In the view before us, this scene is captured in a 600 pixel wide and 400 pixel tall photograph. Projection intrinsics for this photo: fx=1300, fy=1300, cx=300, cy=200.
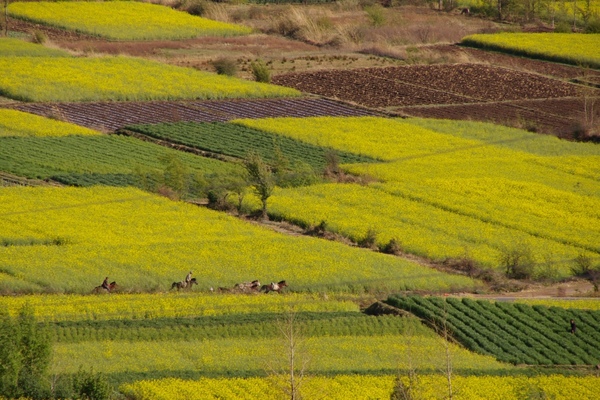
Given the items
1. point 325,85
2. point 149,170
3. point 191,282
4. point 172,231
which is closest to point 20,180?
point 149,170

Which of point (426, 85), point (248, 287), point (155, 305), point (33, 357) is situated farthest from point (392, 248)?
point (426, 85)

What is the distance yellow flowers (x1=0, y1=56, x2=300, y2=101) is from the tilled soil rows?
19.3ft

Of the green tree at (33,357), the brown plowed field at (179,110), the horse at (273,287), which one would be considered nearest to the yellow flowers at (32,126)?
the brown plowed field at (179,110)

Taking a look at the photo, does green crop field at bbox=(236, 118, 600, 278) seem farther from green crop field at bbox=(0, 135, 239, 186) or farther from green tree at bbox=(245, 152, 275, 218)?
green crop field at bbox=(0, 135, 239, 186)

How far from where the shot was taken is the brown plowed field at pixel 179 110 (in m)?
95.6

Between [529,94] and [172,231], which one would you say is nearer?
[172,231]

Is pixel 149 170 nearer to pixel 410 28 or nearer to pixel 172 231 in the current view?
pixel 172 231

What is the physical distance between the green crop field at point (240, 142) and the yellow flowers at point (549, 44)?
44885 mm

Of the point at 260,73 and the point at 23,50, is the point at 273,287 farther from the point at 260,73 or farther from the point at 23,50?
the point at 23,50

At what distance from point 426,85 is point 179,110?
2572cm

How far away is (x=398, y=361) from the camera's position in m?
51.8

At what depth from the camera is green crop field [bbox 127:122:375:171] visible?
87500 millimetres

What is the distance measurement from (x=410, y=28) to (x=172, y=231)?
7819 cm

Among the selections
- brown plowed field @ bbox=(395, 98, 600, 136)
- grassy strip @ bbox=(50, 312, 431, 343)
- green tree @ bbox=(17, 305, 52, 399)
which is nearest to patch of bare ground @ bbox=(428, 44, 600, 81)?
brown plowed field @ bbox=(395, 98, 600, 136)
